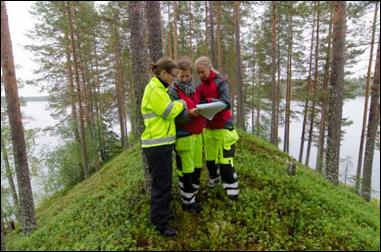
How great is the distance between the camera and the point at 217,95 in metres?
4.07

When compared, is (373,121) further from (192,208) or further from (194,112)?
(194,112)

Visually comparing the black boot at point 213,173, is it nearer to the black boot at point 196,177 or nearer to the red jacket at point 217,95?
the black boot at point 196,177

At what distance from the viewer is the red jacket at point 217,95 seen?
4004 millimetres

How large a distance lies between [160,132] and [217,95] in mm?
1287

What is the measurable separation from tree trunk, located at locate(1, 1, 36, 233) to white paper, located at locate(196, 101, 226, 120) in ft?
12.3

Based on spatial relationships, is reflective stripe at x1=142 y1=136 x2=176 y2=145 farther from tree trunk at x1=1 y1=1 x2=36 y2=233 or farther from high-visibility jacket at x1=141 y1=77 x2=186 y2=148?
tree trunk at x1=1 y1=1 x2=36 y2=233

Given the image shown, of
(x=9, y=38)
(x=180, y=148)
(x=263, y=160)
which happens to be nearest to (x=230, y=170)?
(x=180, y=148)

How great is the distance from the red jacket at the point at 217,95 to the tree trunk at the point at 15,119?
3.67 meters

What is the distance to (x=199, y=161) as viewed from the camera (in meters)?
3.97

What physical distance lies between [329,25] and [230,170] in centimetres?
1306

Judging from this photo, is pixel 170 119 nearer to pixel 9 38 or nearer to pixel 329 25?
pixel 9 38

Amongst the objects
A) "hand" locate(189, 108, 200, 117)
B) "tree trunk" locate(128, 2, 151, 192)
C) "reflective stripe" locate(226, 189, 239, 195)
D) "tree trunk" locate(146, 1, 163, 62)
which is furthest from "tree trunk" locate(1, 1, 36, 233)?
"reflective stripe" locate(226, 189, 239, 195)

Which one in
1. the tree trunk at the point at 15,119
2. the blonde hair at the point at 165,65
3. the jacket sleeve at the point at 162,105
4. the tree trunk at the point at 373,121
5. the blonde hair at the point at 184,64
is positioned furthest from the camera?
the tree trunk at the point at 373,121

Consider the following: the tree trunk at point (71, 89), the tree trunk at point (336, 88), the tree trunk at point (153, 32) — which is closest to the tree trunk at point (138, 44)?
the tree trunk at point (153, 32)
